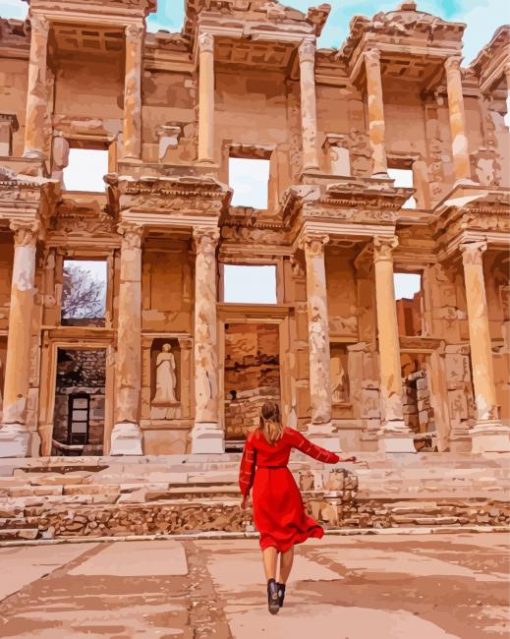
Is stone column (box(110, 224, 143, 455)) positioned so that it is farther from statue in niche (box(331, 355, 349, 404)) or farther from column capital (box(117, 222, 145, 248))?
statue in niche (box(331, 355, 349, 404))

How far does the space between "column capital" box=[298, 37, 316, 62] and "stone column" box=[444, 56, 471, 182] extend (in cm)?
408

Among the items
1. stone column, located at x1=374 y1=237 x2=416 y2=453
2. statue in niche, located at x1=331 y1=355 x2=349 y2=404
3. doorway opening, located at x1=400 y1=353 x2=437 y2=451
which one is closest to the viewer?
stone column, located at x1=374 y1=237 x2=416 y2=453

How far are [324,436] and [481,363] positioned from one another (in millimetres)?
4610

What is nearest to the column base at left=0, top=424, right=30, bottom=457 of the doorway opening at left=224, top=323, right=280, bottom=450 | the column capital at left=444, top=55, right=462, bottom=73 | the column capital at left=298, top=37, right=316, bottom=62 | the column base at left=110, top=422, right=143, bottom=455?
the column base at left=110, top=422, right=143, bottom=455

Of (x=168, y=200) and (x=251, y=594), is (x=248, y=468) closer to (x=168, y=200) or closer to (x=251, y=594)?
(x=251, y=594)

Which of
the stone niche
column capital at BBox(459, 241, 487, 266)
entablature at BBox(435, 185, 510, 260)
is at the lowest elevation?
the stone niche

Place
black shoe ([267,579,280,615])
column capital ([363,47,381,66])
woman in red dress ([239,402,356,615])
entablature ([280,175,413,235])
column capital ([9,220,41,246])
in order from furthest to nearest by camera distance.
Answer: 1. column capital ([363,47,381,66])
2. entablature ([280,175,413,235])
3. column capital ([9,220,41,246])
4. woman in red dress ([239,402,356,615])
5. black shoe ([267,579,280,615])

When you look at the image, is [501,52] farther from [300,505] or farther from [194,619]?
[194,619]

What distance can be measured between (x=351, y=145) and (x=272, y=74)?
3.33 m

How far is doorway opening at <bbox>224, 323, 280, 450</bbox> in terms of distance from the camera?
87.8 ft

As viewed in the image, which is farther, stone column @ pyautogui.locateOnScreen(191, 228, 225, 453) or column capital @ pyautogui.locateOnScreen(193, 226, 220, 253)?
column capital @ pyautogui.locateOnScreen(193, 226, 220, 253)

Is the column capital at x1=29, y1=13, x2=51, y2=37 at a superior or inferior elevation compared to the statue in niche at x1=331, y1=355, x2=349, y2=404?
superior

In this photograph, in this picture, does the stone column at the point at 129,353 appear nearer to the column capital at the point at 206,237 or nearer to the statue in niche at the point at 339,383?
the column capital at the point at 206,237

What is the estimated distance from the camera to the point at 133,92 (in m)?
17.5
